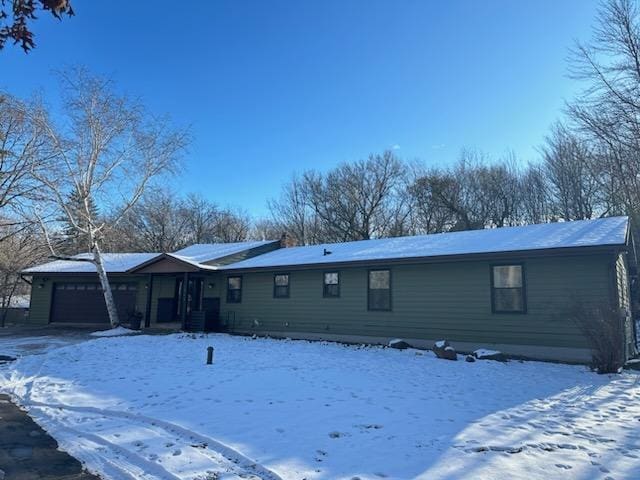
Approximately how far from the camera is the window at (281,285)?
1585 cm

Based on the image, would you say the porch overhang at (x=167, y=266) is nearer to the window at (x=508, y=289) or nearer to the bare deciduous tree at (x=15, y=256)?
the bare deciduous tree at (x=15, y=256)

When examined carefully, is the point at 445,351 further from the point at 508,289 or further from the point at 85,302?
the point at 85,302

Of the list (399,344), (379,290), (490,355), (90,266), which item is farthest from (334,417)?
(90,266)

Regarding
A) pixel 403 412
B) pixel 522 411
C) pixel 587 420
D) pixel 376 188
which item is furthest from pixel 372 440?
pixel 376 188

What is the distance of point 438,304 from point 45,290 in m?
18.5

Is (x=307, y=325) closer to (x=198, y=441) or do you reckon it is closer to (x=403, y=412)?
(x=403, y=412)

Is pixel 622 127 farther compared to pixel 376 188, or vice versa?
pixel 376 188

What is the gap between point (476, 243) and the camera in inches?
492

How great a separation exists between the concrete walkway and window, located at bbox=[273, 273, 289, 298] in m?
Result: 10.5

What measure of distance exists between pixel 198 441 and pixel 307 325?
1037 cm

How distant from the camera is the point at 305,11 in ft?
38.5

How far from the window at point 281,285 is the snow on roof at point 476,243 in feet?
1.80

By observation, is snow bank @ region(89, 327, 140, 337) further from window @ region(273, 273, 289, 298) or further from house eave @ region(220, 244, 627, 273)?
window @ region(273, 273, 289, 298)

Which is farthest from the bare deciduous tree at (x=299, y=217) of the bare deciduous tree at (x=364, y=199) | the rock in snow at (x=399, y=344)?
the rock in snow at (x=399, y=344)
